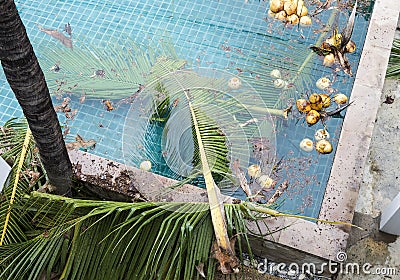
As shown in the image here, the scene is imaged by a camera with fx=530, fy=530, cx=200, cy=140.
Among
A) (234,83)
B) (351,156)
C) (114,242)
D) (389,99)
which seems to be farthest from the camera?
(389,99)

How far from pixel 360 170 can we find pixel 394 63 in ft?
3.47

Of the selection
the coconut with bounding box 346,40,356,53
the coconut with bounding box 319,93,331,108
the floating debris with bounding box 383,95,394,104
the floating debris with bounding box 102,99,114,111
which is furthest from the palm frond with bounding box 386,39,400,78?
the floating debris with bounding box 102,99,114,111

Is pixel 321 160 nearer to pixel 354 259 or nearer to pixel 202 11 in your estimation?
pixel 354 259

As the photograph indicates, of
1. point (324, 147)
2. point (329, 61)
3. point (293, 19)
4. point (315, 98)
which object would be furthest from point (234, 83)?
point (293, 19)

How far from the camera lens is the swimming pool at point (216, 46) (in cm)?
288

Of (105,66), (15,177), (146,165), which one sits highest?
(105,66)

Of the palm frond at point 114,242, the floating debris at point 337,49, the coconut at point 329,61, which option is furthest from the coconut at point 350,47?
the palm frond at point 114,242

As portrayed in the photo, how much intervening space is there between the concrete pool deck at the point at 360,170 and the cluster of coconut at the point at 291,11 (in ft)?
1.45

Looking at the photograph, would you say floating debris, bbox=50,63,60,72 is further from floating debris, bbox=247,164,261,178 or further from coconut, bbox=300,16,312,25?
coconut, bbox=300,16,312,25

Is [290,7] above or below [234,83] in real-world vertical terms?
above

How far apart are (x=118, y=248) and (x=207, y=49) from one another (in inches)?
62.0

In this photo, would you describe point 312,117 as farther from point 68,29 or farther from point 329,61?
point 68,29

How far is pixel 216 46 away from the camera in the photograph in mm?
3352

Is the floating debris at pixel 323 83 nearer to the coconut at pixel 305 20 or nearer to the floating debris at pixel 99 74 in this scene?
the coconut at pixel 305 20
